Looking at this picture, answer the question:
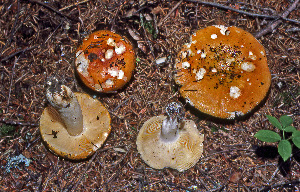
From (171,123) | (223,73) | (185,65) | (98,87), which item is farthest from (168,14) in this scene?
(171,123)

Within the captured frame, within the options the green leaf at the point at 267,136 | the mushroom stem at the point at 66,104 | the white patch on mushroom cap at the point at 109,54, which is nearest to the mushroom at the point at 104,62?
the white patch on mushroom cap at the point at 109,54

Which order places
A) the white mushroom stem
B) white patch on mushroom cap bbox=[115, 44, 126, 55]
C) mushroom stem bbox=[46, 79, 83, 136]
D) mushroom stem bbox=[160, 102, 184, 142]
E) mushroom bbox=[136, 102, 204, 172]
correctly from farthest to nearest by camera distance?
white patch on mushroom cap bbox=[115, 44, 126, 55] → mushroom bbox=[136, 102, 204, 172] → the white mushroom stem → mushroom stem bbox=[160, 102, 184, 142] → mushroom stem bbox=[46, 79, 83, 136]

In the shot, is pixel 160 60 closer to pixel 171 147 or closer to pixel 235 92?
pixel 235 92

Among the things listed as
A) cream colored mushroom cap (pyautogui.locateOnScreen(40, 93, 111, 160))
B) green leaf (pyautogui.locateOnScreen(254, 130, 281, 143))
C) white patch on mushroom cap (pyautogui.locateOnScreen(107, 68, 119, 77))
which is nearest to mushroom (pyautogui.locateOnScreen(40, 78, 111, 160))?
cream colored mushroom cap (pyautogui.locateOnScreen(40, 93, 111, 160))

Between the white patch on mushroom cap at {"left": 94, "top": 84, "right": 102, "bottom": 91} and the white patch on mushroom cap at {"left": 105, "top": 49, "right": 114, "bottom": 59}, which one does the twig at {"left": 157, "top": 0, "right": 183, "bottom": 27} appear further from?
the white patch on mushroom cap at {"left": 94, "top": 84, "right": 102, "bottom": 91}

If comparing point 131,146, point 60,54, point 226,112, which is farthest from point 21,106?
point 226,112

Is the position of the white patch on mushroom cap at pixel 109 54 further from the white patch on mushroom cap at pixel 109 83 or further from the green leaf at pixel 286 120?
the green leaf at pixel 286 120
